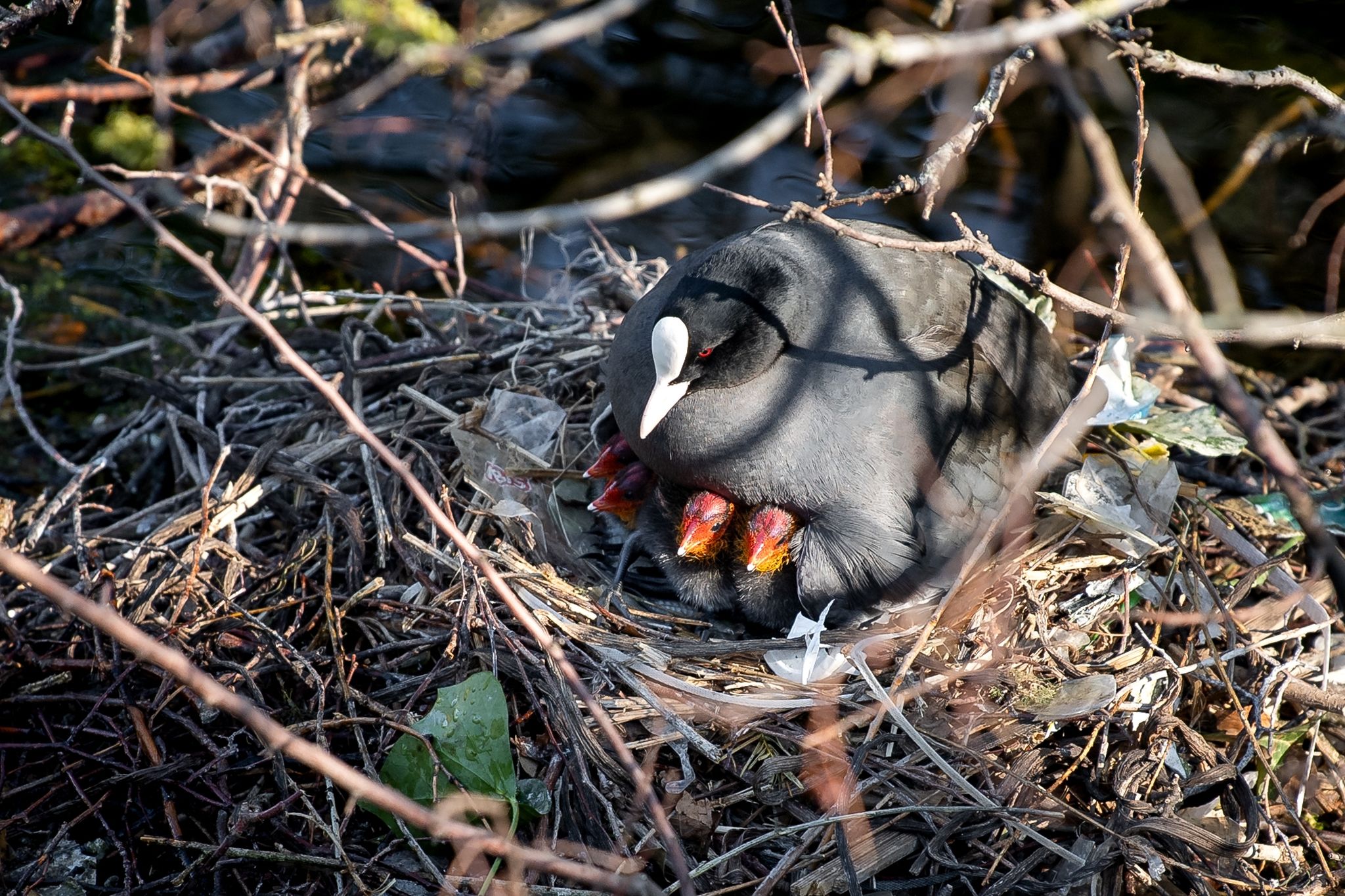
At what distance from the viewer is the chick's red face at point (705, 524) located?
2.85 meters

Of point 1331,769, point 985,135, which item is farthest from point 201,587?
point 985,135

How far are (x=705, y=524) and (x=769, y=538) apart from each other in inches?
7.2

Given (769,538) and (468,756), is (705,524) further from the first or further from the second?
(468,756)

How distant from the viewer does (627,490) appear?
3.13 meters

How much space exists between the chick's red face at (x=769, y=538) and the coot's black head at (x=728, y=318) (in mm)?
359

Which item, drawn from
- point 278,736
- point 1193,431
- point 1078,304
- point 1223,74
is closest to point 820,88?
point 278,736

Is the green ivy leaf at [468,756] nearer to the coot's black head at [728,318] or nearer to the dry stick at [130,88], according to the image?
→ the coot's black head at [728,318]

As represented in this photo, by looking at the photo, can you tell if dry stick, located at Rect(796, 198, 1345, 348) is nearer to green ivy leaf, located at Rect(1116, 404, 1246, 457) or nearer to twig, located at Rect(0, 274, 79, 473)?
green ivy leaf, located at Rect(1116, 404, 1246, 457)

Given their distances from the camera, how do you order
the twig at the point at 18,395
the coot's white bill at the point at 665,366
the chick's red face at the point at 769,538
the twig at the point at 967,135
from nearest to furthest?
the twig at the point at 967,135, the coot's white bill at the point at 665,366, the chick's red face at the point at 769,538, the twig at the point at 18,395

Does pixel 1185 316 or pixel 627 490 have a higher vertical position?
pixel 1185 316

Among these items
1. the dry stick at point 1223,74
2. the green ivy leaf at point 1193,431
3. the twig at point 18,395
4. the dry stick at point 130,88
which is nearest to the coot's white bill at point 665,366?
the dry stick at point 1223,74

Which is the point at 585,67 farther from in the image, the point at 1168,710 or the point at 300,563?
the point at 1168,710

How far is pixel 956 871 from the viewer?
2.35 metres

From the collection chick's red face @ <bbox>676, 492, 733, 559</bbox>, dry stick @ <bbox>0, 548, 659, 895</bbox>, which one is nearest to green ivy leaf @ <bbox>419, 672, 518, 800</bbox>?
chick's red face @ <bbox>676, 492, 733, 559</bbox>
